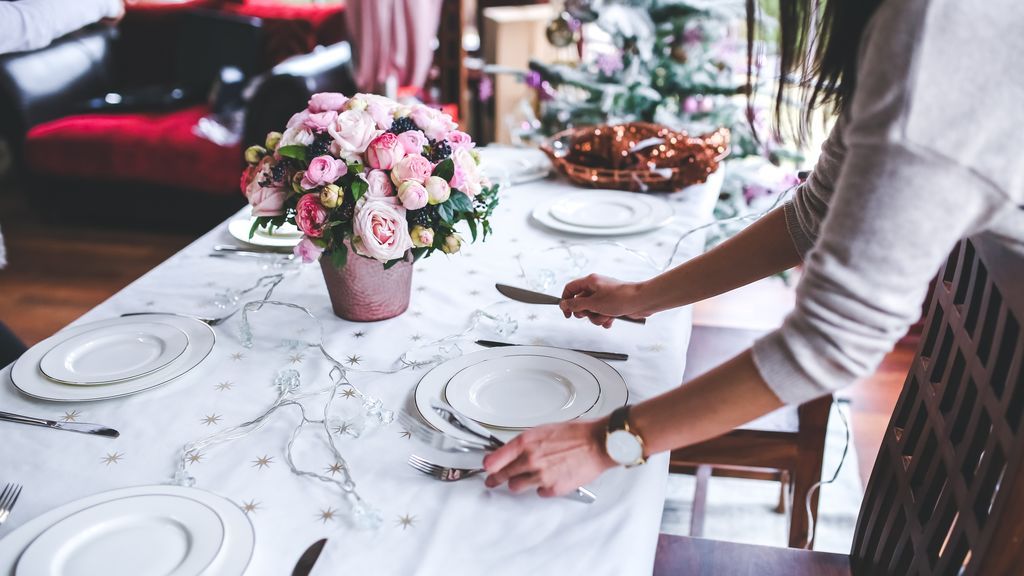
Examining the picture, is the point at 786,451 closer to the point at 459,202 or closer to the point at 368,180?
Result: the point at 459,202

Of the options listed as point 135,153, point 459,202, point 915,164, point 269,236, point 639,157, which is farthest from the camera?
point 135,153

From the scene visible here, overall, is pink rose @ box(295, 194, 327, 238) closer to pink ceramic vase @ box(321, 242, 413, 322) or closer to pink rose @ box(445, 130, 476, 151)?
pink ceramic vase @ box(321, 242, 413, 322)

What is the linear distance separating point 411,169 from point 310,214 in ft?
0.46

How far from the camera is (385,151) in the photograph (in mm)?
934

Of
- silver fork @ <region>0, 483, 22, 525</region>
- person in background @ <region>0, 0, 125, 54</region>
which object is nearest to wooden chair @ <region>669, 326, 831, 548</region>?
silver fork @ <region>0, 483, 22, 525</region>

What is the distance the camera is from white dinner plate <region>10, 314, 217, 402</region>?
2.94 feet

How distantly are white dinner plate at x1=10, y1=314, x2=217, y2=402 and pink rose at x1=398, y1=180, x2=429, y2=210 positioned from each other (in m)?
0.33

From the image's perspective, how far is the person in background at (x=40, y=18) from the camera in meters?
1.39

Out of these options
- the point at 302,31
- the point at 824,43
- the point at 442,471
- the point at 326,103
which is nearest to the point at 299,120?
the point at 326,103

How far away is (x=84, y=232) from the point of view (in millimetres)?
3812

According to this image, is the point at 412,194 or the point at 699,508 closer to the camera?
the point at 412,194

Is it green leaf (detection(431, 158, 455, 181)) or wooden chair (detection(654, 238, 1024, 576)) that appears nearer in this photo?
wooden chair (detection(654, 238, 1024, 576))

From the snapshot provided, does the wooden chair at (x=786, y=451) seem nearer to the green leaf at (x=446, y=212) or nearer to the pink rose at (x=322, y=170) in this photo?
the green leaf at (x=446, y=212)

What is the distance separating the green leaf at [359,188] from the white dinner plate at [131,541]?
0.41 metres
